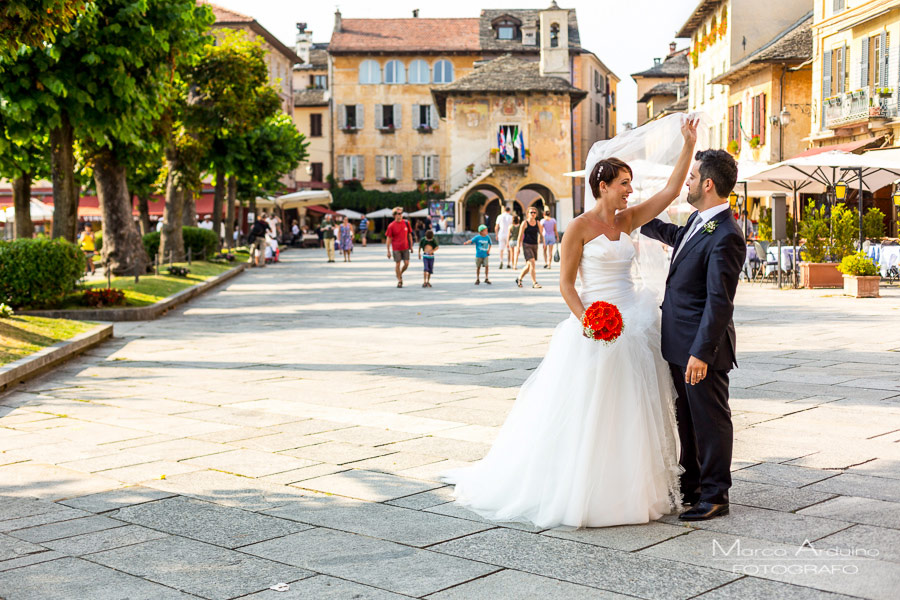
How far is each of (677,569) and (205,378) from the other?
6.99 meters

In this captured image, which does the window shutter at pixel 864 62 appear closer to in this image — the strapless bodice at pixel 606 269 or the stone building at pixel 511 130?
the strapless bodice at pixel 606 269

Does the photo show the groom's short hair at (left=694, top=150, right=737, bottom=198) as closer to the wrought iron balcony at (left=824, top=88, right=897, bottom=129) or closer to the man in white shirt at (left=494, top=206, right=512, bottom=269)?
the man in white shirt at (left=494, top=206, right=512, bottom=269)

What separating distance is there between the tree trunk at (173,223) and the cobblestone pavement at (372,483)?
55.5ft

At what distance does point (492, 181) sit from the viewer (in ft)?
205

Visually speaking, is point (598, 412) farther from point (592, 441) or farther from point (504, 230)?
point (504, 230)

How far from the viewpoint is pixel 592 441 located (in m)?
5.32

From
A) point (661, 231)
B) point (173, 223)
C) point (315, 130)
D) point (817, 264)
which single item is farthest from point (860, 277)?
point (315, 130)

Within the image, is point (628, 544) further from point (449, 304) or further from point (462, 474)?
point (449, 304)

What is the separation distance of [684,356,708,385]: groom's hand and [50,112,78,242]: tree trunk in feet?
50.0

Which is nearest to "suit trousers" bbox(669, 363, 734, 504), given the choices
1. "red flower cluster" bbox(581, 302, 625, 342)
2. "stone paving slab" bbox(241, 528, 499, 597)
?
"red flower cluster" bbox(581, 302, 625, 342)

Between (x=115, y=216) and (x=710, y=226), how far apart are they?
19895mm

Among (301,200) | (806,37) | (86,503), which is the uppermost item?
(806,37)

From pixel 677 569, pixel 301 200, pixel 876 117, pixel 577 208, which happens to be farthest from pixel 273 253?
pixel 577 208

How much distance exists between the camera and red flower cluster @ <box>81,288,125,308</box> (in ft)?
56.8
